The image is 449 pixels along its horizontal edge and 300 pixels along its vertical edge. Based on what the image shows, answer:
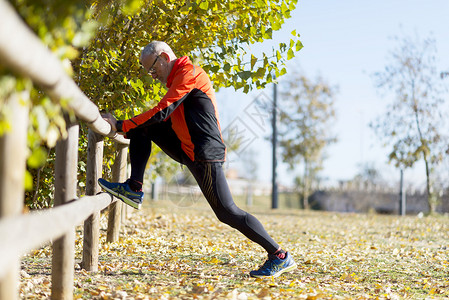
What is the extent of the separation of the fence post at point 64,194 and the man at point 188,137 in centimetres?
89

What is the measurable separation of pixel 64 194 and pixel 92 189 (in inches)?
48.3

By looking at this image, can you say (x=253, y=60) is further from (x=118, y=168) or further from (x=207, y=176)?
(x=207, y=176)

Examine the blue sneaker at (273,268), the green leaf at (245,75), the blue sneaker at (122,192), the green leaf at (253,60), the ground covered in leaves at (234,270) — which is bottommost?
the ground covered in leaves at (234,270)

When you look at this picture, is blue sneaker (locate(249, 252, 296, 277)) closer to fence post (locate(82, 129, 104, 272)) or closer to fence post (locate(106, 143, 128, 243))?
fence post (locate(82, 129, 104, 272))

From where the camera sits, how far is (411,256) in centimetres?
626

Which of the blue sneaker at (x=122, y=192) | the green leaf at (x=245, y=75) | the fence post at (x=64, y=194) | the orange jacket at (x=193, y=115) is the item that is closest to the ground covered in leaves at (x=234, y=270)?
the fence post at (x=64, y=194)

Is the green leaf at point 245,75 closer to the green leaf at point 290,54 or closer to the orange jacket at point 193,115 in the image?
the green leaf at point 290,54

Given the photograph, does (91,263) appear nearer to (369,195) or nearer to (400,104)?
(400,104)

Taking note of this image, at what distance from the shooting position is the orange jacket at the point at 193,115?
12.0ft

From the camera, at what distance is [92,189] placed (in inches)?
157

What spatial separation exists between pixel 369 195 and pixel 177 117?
2145 centimetres

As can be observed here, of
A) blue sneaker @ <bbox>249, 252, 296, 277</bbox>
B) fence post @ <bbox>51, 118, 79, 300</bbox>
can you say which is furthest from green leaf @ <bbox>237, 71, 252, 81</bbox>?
fence post @ <bbox>51, 118, 79, 300</bbox>

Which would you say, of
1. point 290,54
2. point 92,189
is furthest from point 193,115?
point 290,54

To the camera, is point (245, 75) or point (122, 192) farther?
point (245, 75)
